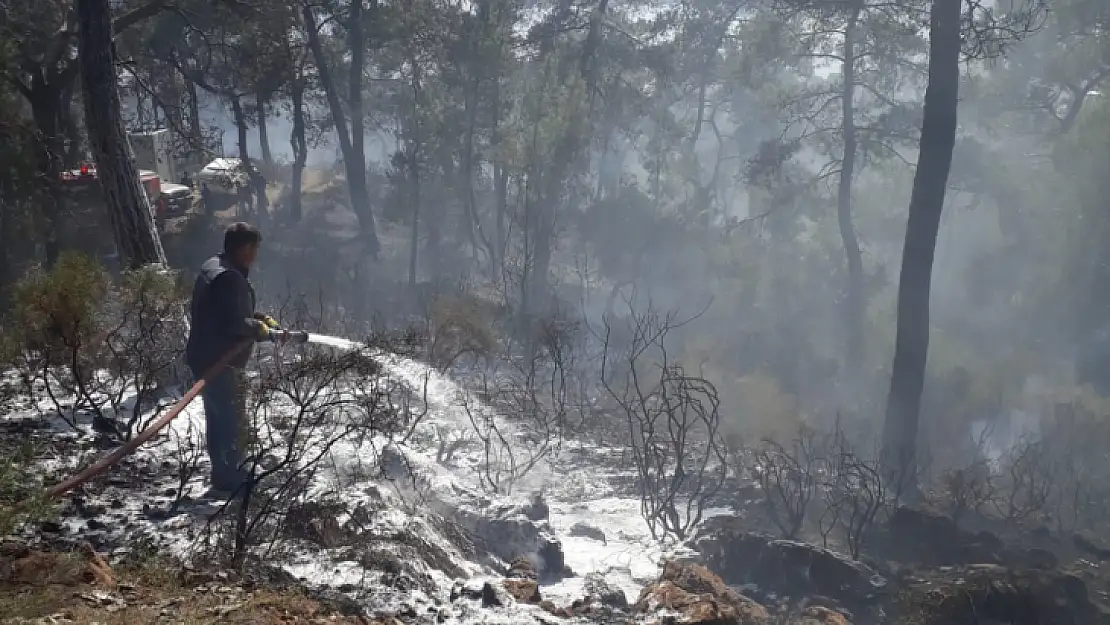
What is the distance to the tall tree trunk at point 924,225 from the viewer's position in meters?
11.5

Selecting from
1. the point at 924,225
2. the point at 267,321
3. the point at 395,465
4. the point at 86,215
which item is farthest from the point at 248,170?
the point at 267,321

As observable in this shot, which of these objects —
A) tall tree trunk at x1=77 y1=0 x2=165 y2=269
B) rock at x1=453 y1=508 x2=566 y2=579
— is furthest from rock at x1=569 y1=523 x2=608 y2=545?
tall tree trunk at x1=77 y1=0 x2=165 y2=269

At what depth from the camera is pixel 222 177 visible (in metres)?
21.5

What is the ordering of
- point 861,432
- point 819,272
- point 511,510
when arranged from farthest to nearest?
point 819,272 < point 861,432 < point 511,510

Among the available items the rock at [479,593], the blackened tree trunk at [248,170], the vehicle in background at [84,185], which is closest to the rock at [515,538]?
the rock at [479,593]

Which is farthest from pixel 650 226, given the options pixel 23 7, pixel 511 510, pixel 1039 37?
pixel 511 510

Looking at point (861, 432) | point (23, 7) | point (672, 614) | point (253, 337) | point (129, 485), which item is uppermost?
point (23, 7)

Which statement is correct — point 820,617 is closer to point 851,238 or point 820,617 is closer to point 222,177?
point 851,238

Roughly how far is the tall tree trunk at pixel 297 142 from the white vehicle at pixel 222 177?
1793 mm

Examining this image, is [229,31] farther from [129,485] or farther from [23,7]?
[129,485]

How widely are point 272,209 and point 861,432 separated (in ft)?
65.1

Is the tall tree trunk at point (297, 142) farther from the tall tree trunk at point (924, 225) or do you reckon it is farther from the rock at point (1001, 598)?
the rock at point (1001, 598)

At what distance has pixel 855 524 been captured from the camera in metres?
9.01

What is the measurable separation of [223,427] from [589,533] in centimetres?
280
